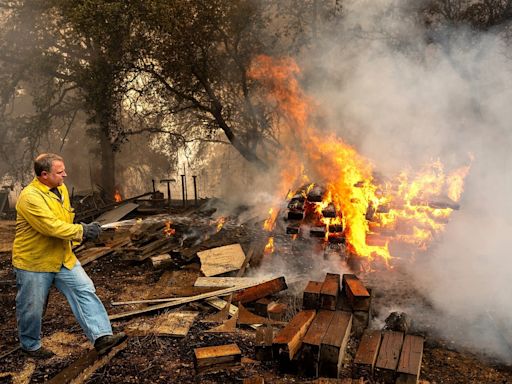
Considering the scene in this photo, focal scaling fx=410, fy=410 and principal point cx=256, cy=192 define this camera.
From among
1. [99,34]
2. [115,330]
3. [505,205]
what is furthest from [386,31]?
[115,330]

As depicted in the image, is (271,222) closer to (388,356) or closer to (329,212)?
(329,212)

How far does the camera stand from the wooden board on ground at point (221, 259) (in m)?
6.99

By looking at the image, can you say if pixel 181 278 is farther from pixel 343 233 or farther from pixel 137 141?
pixel 137 141

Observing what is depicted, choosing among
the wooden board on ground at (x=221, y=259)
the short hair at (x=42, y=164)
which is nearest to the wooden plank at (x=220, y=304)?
the wooden board on ground at (x=221, y=259)

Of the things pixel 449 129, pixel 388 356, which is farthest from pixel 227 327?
pixel 449 129

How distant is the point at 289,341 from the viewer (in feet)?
13.1

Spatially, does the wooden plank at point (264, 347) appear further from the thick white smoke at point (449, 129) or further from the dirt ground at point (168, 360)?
the thick white smoke at point (449, 129)

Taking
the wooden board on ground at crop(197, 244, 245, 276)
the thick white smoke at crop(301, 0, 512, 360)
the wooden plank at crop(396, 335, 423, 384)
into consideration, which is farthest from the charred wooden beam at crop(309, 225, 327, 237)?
the wooden plank at crop(396, 335, 423, 384)

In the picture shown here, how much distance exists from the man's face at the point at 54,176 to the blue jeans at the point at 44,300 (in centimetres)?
94

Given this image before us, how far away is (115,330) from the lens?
17.2 ft

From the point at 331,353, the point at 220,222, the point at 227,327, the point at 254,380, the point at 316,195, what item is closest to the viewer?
the point at 254,380

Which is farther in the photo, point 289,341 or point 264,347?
point 264,347

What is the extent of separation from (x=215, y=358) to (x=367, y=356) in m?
1.52

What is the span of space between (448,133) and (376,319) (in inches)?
177
